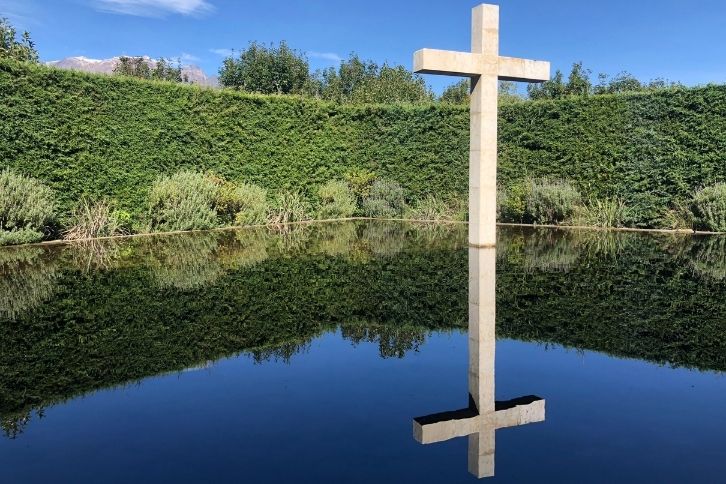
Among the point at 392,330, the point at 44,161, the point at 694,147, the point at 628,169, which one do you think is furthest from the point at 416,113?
the point at 392,330

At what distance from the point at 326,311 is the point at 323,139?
40.7 ft

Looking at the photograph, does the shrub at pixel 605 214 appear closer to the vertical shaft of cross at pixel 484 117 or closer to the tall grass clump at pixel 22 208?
the vertical shaft of cross at pixel 484 117

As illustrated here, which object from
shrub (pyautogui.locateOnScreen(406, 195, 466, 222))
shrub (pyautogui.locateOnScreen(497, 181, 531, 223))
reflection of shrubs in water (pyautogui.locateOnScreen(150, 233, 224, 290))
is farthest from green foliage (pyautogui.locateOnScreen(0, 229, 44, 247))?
shrub (pyautogui.locateOnScreen(497, 181, 531, 223))

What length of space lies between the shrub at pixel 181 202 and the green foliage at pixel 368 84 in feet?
26.8

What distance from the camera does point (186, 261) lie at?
9594 mm

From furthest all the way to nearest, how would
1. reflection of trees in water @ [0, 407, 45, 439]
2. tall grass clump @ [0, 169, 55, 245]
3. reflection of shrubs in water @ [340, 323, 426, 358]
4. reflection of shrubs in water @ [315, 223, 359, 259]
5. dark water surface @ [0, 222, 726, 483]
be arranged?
tall grass clump @ [0, 169, 55, 245] → reflection of shrubs in water @ [315, 223, 359, 259] → reflection of shrubs in water @ [340, 323, 426, 358] → reflection of trees in water @ [0, 407, 45, 439] → dark water surface @ [0, 222, 726, 483]

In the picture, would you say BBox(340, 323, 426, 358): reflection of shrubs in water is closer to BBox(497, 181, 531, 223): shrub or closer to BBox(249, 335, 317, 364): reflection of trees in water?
BBox(249, 335, 317, 364): reflection of trees in water

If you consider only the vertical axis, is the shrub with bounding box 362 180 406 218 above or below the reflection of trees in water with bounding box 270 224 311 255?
above

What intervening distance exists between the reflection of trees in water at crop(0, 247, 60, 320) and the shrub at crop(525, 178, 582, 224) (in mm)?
10771

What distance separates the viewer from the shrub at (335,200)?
17.8 meters

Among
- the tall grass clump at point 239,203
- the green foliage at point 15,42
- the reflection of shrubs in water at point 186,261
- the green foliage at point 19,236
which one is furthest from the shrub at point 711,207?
the green foliage at point 15,42

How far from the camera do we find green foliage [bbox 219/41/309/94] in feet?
111

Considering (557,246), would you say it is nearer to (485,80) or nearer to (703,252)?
(703,252)

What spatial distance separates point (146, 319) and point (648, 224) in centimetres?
1232
